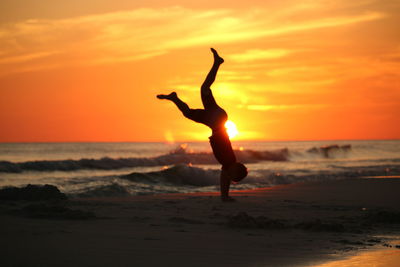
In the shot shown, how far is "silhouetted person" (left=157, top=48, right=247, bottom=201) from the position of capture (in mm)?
9656

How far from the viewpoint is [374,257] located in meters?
5.57

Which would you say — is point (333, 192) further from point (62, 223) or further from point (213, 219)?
point (62, 223)

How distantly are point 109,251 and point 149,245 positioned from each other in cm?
59

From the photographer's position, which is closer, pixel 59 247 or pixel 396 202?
pixel 59 247

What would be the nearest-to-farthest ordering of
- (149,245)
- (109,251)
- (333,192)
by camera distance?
1. (109,251)
2. (149,245)
3. (333,192)

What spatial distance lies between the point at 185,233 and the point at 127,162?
35120mm

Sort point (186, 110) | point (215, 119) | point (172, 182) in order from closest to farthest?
point (186, 110), point (215, 119), point (172, 182)

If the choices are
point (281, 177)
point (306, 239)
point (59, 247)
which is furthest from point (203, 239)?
point (281, 177)

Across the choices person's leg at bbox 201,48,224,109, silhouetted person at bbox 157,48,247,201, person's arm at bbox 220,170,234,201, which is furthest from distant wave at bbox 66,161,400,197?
person's leg at bbox 201,48,224,109

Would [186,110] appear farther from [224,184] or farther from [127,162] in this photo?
[127,162]

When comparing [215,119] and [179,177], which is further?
[179,177]

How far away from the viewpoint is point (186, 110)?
976cm

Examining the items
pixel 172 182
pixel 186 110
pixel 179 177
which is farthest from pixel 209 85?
pixel 179 177

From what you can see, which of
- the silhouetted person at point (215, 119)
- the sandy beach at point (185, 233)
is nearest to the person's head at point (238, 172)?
the silhouetted person at point (215, 119)
